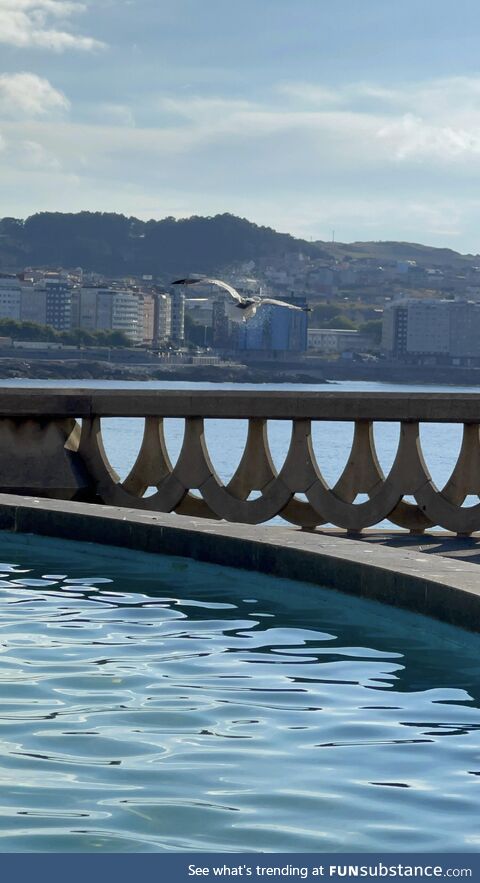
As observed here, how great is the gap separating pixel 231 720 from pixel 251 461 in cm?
578

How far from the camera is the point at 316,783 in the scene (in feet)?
14.9

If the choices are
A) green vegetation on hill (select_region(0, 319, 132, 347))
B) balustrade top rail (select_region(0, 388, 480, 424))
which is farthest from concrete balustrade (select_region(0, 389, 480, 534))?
green vegetation on hill (select_region(0, 319, 132, 347))

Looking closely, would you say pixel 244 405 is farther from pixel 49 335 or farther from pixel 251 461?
pixel 49 335

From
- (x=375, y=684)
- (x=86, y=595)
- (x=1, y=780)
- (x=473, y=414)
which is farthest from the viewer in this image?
(x=473, y=414)

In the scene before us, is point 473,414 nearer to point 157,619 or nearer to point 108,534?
point 108,534

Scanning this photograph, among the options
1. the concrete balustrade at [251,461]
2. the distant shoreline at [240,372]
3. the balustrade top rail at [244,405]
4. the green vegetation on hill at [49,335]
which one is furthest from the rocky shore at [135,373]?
the balustrade top rail at [244,405]

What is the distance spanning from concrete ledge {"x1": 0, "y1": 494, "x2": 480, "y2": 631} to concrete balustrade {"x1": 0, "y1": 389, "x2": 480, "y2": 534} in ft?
4.88

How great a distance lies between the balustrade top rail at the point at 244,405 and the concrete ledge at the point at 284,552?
1484 millimetres

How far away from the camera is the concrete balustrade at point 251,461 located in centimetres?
1044

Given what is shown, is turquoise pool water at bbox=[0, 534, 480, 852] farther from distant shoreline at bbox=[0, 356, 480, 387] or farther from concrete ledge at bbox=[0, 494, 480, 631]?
distant shoreline at bbox=[0, 356, 480, 387]

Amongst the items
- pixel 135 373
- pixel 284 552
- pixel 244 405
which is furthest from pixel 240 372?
pixel 284 552

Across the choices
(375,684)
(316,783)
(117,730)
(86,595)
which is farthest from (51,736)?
(86,595)

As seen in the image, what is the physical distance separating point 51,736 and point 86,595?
2836 millimetres

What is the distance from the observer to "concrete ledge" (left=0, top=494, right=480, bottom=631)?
679 centimetres
